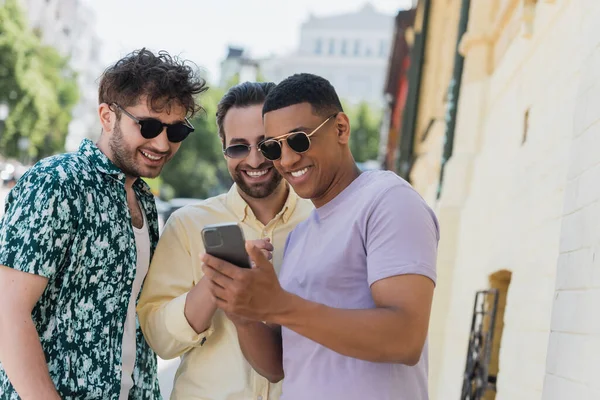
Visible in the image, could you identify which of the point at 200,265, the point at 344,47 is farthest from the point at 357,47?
the point at 200,265

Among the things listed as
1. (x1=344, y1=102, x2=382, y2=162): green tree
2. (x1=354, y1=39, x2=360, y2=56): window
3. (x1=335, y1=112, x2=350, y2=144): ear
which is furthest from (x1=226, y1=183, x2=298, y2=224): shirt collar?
(x1=354, y1=39, x2=360, y2=56): window

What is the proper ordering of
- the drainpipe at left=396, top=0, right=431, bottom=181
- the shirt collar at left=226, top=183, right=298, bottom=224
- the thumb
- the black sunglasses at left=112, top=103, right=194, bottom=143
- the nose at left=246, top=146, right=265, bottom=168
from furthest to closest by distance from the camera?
1. the drainpipe at left=396, top=0, right=431, bottom=181
2. the shirt collar at left=226, top=183, right=298, bottom=224
3. the nose at left=246, top=146, right=265, bottom=168
4. the black sunglasses at left=112, top=103, right=194, bottom=143
5. the thumb

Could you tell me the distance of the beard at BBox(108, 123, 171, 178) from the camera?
117 inches

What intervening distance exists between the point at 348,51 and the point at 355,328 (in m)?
82.9

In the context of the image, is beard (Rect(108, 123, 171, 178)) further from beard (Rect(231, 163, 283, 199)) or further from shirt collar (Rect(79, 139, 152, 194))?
beard (Rect(231, 163, 283, 199))

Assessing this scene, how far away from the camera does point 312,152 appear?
7.90 feet

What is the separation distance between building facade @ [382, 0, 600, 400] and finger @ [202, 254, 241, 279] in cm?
123

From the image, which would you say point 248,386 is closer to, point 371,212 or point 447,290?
point 371,212

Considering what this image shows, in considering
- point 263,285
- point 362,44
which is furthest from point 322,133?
point 362,44

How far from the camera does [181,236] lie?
3105 mm

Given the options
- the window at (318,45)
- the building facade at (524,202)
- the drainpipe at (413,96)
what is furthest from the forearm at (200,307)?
the window at (318,45)

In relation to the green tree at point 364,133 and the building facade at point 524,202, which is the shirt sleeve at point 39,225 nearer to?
the building facade at point 524,202

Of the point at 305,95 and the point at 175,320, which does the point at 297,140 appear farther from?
the point at 175,320

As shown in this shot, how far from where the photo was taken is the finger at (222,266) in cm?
187
